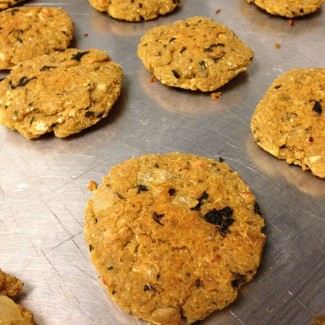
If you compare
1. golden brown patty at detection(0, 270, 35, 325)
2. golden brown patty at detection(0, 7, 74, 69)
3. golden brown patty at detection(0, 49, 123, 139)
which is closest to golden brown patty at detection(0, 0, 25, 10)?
golden brown patty at detection(0, 7, 74, 69)

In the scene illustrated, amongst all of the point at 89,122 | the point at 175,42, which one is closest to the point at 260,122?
the point at 175,42

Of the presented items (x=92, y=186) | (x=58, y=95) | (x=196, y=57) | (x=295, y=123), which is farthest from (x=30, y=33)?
(x=295, y=123)

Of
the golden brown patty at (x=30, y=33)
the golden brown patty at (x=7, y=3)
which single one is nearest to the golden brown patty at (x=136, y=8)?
the golden brown patty at (x=30, y=33)

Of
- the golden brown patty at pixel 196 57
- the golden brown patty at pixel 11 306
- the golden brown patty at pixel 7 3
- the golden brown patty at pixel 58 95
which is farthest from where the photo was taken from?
the golden brown patty at pixel 7 3

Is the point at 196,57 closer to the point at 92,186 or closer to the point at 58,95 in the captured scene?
the point at 58,95

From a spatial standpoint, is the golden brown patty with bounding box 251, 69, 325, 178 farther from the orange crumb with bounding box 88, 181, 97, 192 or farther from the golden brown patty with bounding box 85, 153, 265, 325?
the orange crumb with bounding box 88, 181, 97, 192

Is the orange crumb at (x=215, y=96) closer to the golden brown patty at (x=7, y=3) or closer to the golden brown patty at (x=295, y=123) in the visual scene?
the golden brown patty at (x=295, y=123)
